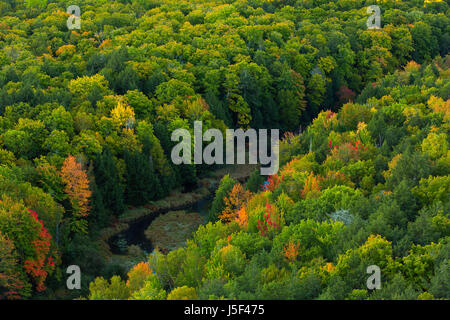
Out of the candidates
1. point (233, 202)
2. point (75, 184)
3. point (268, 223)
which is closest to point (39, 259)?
point (75, 184)

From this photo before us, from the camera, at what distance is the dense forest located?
4481cm

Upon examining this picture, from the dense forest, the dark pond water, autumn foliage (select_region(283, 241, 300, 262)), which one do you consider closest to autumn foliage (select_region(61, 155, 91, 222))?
the dense forest

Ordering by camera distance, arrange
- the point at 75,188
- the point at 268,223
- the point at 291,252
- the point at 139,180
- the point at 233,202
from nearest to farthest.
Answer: the point at 291,252 < the point at 268,223 < the point at 233,202 < the point at 75,188 < the point at 139,180

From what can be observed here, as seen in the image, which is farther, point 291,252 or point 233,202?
point 233,202

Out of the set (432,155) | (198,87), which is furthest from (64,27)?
(432,155)

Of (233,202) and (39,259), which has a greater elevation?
(233,202)

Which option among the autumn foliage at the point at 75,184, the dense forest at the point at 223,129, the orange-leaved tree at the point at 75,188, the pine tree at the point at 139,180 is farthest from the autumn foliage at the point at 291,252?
the pine tree at the point at 139,180

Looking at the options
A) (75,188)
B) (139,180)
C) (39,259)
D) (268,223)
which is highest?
(75,188)

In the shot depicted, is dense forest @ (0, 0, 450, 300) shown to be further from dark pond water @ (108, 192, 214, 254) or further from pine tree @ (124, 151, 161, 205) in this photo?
dark pond water @ (108, 192, 214, 254)

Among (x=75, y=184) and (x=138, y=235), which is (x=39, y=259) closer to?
(x=75, y=184)

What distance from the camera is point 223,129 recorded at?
3546 inches

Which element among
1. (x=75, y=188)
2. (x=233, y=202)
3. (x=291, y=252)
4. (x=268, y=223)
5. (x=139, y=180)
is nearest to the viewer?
(x=291, y=252)
